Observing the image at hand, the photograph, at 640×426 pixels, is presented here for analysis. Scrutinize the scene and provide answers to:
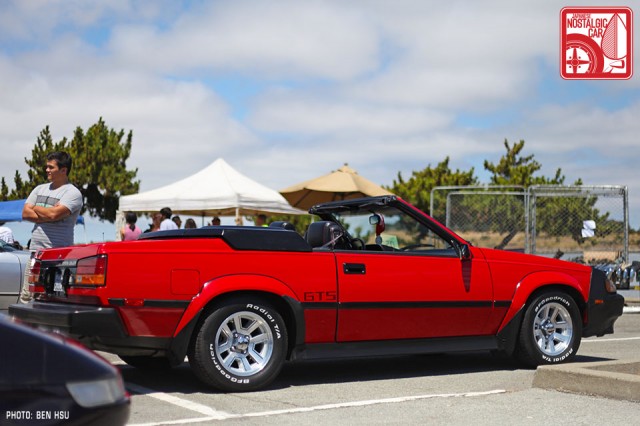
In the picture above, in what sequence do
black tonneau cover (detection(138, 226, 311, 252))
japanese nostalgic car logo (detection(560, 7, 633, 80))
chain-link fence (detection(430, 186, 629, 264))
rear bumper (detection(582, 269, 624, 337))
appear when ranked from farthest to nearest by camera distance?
1. chain-link fence (detection(430, 186, 629, 264))
2. japanese nostalgic car logo (detection(560, 7, 633, 80))
3. rear bumper (detection(582, 269, 624, 337))
4. black tonneau cover (detection(138, 226, 311, 252))

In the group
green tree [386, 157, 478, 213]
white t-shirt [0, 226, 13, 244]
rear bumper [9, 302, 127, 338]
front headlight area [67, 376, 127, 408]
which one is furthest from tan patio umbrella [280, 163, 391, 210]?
green tree [386, 157, 478, 213]

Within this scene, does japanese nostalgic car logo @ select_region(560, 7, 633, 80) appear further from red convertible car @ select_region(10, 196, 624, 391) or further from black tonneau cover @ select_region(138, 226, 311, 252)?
black tonneau cover @ select_region(138, 226, 311, 252)

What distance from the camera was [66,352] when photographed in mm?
3271

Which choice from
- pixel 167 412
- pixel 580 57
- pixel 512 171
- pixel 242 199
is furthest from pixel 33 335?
pixel 512 171

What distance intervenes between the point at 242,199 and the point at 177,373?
419 inches

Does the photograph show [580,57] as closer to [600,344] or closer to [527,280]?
[600,344]

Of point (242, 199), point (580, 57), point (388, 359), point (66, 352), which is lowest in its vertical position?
point (388, 359)

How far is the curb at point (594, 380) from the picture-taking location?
600cm

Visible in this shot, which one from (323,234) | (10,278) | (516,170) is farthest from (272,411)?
(516,170)

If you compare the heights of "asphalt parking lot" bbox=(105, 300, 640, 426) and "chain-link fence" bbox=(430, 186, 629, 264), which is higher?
"chain-link fence" bbox=(430, 186, 629, 264)

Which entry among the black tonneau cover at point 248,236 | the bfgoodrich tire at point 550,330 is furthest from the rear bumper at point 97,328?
the bfgoodrich tire at point 550,330

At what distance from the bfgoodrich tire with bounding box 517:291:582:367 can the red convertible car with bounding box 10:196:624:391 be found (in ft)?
0.03

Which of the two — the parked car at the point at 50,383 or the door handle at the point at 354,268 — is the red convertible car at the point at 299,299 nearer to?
the door handle at the point at 354,268

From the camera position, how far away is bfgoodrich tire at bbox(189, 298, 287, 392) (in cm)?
629
